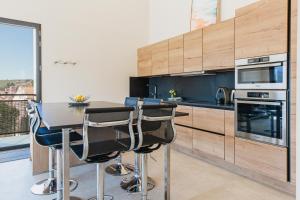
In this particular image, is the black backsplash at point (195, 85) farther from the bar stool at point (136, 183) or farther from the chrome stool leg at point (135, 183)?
the chrome stool leg at point (135, 183)

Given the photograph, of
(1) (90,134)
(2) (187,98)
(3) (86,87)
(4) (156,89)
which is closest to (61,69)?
(3) (86,87)

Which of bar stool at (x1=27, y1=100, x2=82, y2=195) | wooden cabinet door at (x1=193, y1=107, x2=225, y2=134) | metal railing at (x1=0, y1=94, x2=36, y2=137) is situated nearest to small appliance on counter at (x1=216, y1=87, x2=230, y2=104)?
wooden cabinet door at (x1=193, y1=107, x2=225, y2=134)

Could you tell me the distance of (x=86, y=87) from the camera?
4.28 metres

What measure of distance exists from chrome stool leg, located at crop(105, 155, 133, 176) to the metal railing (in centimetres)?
244

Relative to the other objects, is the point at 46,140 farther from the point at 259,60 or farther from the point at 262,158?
the point at 259,60

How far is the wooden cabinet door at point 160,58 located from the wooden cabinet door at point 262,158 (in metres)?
2.02

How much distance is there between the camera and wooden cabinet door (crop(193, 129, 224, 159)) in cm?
288

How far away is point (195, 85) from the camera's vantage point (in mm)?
3977

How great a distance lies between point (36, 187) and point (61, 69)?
2.28 m

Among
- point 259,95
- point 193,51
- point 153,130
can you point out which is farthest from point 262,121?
point 193,51

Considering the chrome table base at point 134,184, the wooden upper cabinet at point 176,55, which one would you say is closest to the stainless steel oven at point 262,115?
the chrome table base at point 134,184

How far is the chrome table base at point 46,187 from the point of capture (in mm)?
2217

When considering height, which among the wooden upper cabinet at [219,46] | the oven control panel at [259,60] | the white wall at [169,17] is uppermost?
the white wall at [169,17]

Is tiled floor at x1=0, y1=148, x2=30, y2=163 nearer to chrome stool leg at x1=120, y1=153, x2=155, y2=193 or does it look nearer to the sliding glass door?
the sliding glass door
